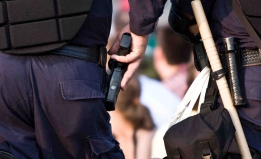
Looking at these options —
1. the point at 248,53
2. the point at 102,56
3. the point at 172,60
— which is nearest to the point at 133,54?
the point at 102,56

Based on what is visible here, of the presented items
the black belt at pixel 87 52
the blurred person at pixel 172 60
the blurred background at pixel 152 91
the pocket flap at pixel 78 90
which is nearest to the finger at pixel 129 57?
the black belt at pixel 87 52

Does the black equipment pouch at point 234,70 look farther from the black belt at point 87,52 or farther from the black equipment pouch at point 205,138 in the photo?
the black belt at point 87,52

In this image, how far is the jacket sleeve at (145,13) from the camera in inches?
88.2

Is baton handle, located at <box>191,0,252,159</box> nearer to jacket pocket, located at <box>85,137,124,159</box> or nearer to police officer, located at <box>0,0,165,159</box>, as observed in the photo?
police officer, located at <box>0,0,165,159</box>

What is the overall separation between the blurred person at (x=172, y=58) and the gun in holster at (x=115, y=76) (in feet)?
5.92

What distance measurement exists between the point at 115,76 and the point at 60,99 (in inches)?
12.3

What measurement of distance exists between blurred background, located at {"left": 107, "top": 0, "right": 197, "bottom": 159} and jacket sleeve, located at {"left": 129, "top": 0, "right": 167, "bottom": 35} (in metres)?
1.77

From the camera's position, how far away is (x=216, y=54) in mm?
2264

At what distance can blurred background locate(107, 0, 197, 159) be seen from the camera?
4039mm

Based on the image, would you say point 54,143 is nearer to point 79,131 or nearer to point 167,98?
point 79,131

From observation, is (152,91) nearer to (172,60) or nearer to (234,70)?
(172,60)

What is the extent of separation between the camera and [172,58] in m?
4.20

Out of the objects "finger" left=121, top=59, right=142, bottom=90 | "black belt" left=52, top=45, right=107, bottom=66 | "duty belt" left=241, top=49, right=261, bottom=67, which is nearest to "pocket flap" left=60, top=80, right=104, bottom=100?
"black belt" left=52, top=45, right=107, bottom=66

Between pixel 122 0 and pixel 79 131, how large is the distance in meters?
2.05
